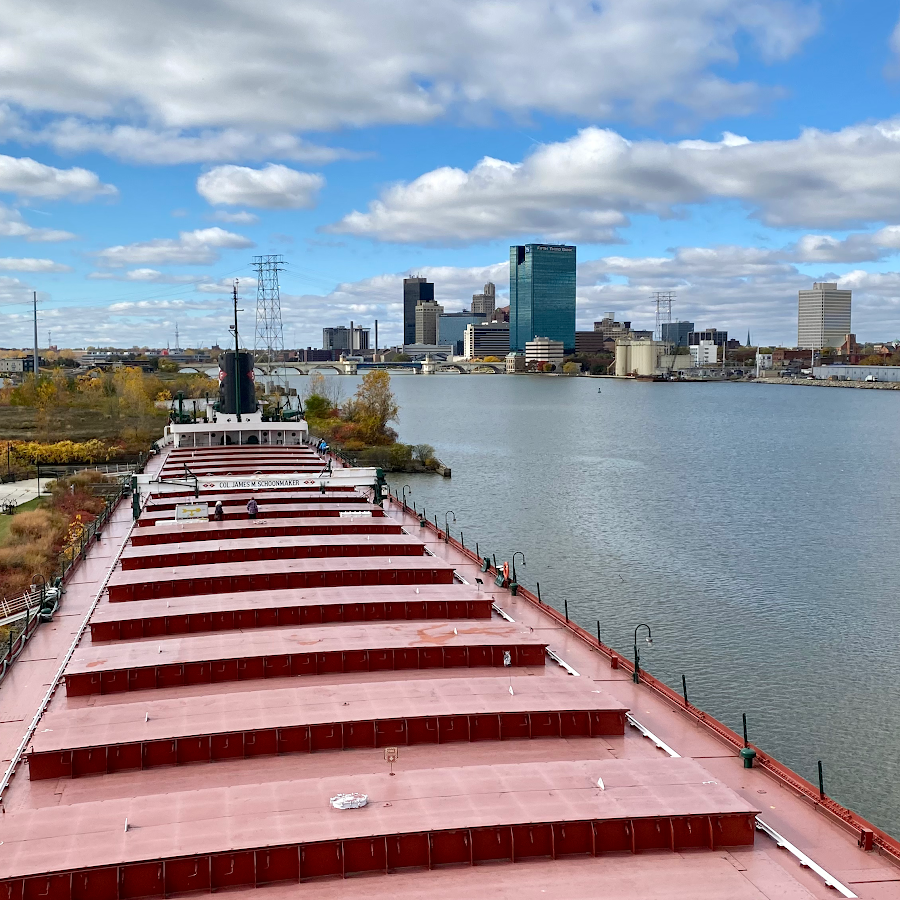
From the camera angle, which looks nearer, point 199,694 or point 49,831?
point 49,831

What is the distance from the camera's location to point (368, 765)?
13891 millimetres

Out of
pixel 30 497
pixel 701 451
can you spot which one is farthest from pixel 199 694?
pixel 701 451

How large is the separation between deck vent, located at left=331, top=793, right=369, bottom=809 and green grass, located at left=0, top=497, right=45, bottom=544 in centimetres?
3669

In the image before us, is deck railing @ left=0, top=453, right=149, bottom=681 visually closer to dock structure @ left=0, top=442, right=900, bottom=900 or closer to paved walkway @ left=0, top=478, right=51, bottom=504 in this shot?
dock structure @ left=0, top=442, right=900, bottom=900

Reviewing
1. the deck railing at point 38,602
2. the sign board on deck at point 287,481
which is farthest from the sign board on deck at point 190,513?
the sign board on deck at point 287,481

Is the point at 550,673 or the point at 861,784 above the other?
the point at 550,673

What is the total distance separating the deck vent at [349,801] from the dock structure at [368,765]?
0.03 meters

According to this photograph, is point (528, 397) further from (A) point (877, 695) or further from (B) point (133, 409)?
(A) point (877, 695)

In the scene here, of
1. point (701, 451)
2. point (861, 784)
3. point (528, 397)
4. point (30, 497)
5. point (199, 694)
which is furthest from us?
point (528, 397)

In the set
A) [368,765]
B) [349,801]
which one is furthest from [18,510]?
[349,801]

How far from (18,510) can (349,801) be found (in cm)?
4752

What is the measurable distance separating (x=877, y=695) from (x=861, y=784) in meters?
6.30

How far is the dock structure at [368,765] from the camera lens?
36.1ft

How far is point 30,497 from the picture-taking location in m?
58.8
